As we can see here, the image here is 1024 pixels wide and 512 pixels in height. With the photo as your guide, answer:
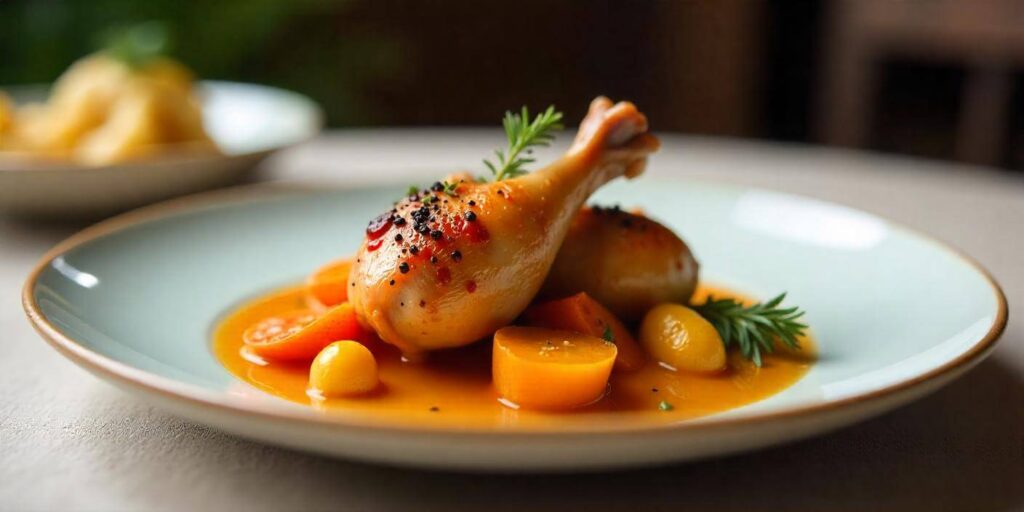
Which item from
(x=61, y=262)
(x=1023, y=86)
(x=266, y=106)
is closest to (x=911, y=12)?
(x=1023, y=86)

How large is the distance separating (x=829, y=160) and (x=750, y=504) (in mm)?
2481

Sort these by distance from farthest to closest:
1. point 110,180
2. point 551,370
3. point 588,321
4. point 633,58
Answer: point 633,58
point 110,180
point 588,321
point 551,370

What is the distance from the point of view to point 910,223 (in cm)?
278

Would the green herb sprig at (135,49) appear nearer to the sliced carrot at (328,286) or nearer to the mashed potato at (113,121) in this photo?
the mashed potato at (113,121)

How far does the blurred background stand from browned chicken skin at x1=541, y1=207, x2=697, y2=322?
12.6ft

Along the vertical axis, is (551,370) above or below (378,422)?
below

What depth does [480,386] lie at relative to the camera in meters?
1.64

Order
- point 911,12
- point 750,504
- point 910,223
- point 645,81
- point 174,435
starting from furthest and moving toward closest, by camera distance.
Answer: point 645,81 → point 911,12 → point 910,223 → point 174,435 → point 750,504

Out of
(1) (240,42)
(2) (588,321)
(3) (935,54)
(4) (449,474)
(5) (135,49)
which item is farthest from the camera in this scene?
(1) (240,42)

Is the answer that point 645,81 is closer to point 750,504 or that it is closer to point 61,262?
point 61,262

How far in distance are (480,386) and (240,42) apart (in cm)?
453

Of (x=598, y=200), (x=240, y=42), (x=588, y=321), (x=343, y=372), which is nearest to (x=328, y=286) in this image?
(x=343, y=372)

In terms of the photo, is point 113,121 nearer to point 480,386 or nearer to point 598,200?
point 598,200

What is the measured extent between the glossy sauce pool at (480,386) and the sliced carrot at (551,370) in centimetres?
2
